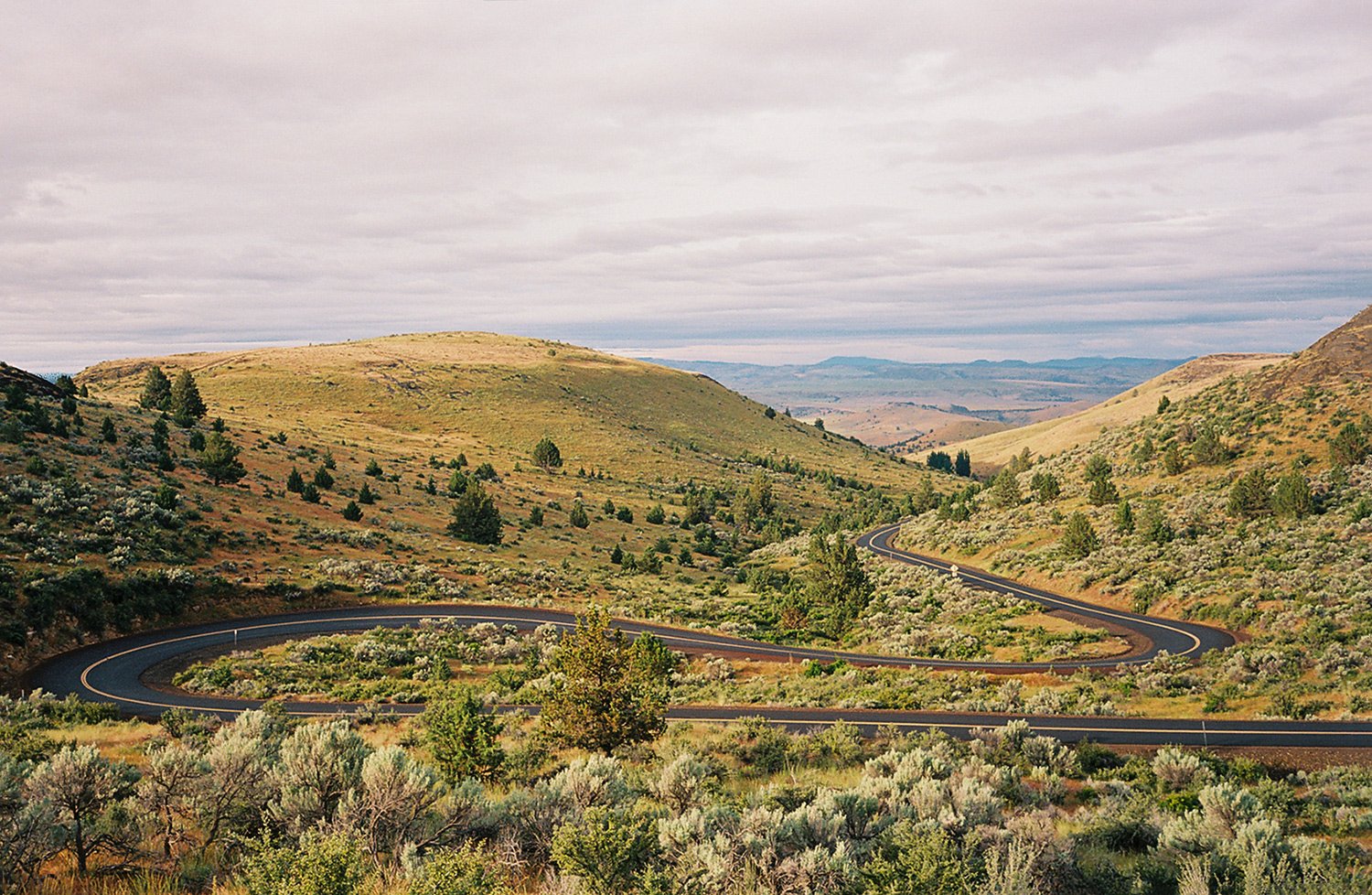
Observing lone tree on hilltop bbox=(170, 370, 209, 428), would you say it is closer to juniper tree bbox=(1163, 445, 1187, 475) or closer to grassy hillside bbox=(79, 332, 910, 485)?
grassy hillside bbox=(79, 332, 910, 485)

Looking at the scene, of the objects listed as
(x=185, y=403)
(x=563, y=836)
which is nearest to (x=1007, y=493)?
(x=563, y=836)

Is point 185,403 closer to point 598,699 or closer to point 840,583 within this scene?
point 840,583

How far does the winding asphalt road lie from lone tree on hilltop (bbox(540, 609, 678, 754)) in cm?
717

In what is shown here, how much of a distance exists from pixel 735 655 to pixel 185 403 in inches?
2937

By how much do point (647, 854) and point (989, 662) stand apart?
1421 inches

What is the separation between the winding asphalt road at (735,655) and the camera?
925 inches

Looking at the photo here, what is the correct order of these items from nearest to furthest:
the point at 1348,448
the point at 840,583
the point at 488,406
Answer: the point at 840,583, the point at 1348,448, the point at 488,406

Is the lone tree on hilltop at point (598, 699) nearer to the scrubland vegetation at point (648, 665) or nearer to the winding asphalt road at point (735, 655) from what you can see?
the scrubland vegetation at point (648, 665)

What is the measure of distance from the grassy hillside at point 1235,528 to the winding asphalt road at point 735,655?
2.82 meters

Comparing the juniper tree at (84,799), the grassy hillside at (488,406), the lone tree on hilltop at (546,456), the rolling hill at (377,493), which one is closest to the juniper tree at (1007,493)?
the rolling hill at (377,493)

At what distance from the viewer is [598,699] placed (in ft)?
64.3

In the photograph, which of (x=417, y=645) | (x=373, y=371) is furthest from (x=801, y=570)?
(x=373, y=371)

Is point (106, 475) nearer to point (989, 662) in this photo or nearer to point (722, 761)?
point (722, 761)

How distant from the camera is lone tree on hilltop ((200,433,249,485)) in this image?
6094cm
